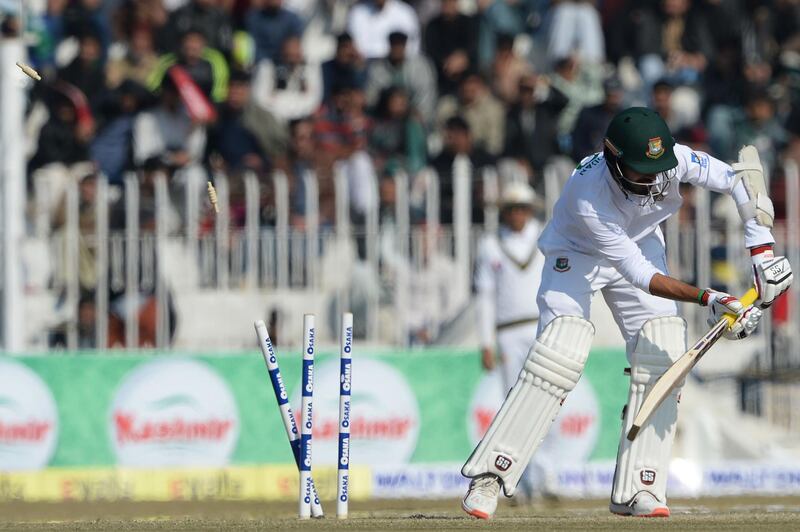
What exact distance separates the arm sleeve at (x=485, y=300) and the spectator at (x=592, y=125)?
2.94 meters

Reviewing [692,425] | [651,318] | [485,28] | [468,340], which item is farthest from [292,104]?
[651,318]

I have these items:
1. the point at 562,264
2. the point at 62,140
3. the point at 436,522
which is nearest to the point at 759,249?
the point at 562,264

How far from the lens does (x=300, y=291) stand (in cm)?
1234

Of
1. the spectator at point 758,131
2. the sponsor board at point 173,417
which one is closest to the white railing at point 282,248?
the sponsor board at point 173,417

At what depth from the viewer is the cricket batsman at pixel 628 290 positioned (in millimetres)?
7242

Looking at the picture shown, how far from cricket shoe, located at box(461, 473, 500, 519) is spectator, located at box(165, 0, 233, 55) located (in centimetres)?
752

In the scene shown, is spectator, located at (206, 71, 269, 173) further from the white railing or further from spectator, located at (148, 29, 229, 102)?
the white railing

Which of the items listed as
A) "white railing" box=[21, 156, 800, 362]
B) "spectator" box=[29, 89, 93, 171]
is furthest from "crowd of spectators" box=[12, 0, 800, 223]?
"white railing" box=[21, 156, 800, 362]

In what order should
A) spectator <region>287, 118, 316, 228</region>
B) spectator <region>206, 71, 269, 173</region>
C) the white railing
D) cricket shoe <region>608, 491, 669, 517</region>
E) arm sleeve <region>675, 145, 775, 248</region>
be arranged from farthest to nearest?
spectator <region>206, 71, 269, 173</region> → spectator <region>287, 118, 316, 228</region> → the white railing → cricket shoe <region>608, 491, 669, 517</region> → arm sleeve <region>675, 145, 775, 248</region>

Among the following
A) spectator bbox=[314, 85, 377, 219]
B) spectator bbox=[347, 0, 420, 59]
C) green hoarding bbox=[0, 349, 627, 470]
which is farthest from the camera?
spectator bbox=[347, 0, 420, 59]

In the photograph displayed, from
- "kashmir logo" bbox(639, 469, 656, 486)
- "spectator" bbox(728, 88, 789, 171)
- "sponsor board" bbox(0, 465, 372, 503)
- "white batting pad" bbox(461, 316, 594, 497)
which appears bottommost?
"sponsor board" bbox(0, 465, 372, 503)

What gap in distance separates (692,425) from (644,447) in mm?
4755

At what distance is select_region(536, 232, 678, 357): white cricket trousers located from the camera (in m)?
7.66

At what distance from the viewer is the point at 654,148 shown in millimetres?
7164
